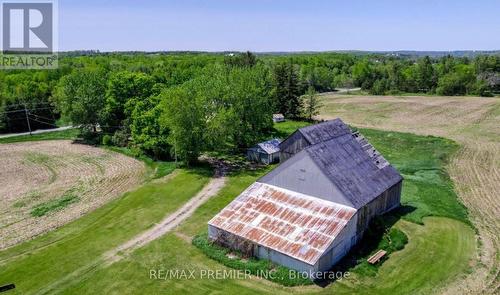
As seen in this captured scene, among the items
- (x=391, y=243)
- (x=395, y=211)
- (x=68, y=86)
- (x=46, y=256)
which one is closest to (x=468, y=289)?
(x=391, y=243)

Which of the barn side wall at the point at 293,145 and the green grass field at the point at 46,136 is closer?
the barn side wall at the point at 293,145

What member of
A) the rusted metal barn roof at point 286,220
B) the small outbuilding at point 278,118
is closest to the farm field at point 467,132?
the rusted metal barn roof at point 286,220

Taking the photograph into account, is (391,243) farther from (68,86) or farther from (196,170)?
(68,86)

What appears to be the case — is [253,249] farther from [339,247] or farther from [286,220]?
[339,247]

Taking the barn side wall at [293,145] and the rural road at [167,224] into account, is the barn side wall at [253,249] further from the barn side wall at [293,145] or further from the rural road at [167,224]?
the barn side wall at [293,145]

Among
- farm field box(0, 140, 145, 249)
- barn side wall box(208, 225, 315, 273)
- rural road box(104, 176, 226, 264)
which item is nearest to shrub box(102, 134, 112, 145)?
farm field box(0, 140, 145, 249)

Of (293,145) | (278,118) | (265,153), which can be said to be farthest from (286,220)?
(278,118)
